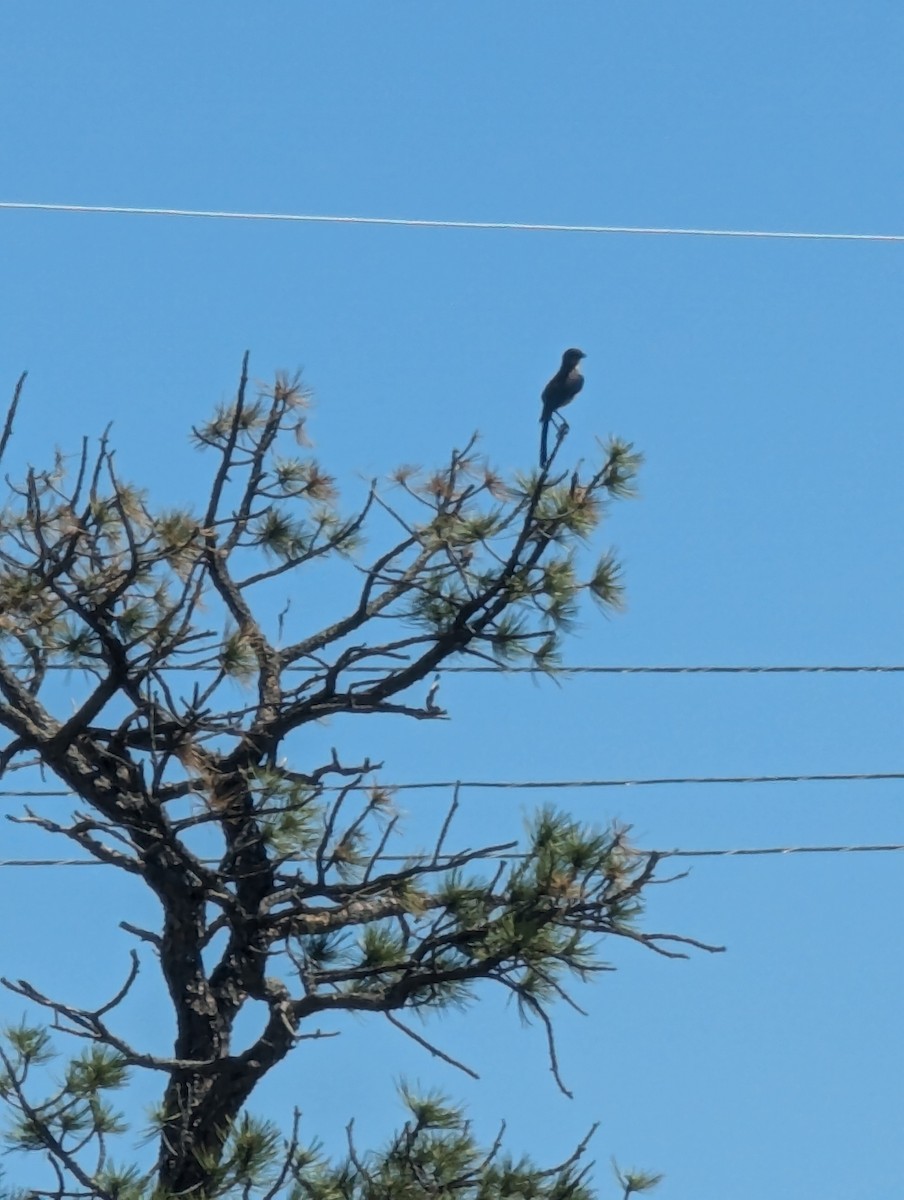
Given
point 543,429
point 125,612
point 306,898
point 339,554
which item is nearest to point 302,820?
point 306,898

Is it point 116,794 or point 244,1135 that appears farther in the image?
point 116,794

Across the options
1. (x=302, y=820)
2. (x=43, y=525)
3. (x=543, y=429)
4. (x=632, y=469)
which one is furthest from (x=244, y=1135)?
(x=543, y=429)

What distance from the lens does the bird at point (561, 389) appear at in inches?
176

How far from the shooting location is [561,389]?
14.7ft

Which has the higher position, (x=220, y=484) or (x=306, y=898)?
(x=220, y=484)

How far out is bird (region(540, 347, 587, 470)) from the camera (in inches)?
176

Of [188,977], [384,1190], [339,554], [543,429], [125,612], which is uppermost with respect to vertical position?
[543,429]

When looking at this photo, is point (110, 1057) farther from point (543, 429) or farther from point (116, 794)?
point (543, 429)

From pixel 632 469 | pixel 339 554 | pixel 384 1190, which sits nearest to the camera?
pixel 384 1190

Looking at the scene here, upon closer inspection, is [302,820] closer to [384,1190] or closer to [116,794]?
[116,794]

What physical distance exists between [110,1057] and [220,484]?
1.02m

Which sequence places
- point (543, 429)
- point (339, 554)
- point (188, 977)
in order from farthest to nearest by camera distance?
point (543, 429)
point (339, 554)
point (188, 977)

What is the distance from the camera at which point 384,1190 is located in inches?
127

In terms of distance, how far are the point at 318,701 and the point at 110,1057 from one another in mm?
717
